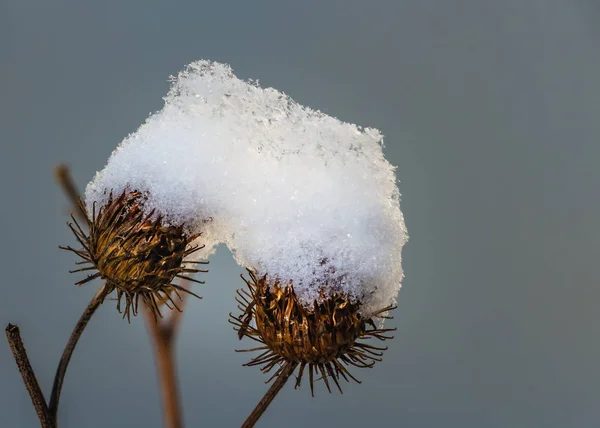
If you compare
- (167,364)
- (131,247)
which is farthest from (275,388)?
(167,364)

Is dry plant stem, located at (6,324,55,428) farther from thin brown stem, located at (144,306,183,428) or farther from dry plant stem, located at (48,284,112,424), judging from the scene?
thin brown stem, located at (144,306,183,428)

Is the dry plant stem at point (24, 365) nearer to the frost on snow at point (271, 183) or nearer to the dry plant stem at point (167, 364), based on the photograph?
→ the frost on snow at point (271, 183)

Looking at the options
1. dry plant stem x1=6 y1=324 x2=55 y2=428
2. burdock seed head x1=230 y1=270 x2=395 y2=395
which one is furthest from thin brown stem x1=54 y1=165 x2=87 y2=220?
burdock seed head x1=230 y1=270 x2=395 y2=395

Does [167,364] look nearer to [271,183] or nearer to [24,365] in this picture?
[24,365]

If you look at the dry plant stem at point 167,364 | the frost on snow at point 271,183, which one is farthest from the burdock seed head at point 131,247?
the dry plant stem at point 167,364

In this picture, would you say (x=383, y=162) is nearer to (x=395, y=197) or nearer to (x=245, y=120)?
(x=395, y=197)

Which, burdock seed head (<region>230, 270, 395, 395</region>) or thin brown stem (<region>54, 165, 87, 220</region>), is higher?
thin brown stem (<region>54, 165, 87, 220</region>)

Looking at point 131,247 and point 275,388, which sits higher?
point 131,247
